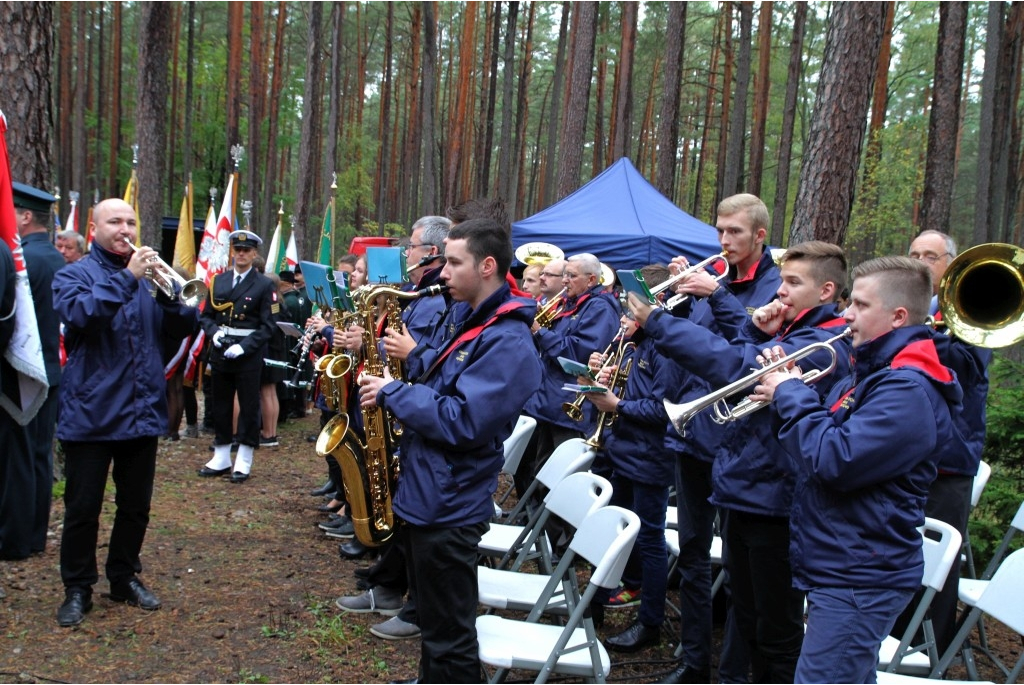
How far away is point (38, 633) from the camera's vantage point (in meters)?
4.38

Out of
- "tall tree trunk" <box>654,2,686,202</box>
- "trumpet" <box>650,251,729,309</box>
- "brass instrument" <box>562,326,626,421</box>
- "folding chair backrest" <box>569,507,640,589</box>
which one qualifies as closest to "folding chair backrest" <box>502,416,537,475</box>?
"brass instrument" <box>562,326,626,421</box>

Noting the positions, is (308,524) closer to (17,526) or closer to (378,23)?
(17,526)

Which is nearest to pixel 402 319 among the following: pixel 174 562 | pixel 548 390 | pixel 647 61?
pixel 548 390

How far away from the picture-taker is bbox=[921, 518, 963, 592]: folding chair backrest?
11.2 feet

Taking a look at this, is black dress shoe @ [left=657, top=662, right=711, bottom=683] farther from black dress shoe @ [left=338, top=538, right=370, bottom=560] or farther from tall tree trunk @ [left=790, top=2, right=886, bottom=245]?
tall tree trunk @ [left=790, top=2, right=886, bottom=245]

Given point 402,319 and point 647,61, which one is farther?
point 647,61

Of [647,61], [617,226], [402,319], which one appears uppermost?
[647,61]

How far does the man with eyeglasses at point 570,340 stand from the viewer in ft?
18.6

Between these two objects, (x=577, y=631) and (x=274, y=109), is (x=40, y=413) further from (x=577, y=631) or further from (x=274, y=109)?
(x=274, y=109)

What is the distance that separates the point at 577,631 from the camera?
141 inches

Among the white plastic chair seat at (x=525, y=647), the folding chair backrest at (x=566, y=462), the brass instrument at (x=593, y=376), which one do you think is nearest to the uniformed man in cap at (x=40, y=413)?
the folding chair backrest at (x=566, y=462)

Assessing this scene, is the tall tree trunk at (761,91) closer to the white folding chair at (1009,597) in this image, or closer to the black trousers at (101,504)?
the white folding chair at (1009,597)

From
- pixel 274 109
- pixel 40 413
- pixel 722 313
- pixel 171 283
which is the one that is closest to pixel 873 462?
pixel 722 313

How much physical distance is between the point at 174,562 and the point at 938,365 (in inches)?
198
